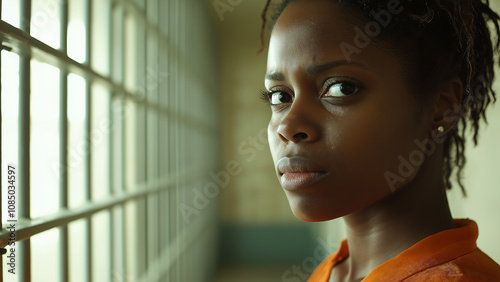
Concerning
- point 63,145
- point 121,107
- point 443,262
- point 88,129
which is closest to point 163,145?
point 121,107

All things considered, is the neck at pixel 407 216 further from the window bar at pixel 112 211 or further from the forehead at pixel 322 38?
the window bar at pixel 112 211

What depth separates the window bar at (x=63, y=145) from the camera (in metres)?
0.84

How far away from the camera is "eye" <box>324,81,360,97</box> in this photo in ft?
2.21

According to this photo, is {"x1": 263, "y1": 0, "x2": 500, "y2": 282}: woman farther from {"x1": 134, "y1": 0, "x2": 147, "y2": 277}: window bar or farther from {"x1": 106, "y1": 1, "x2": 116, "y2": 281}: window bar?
{"x1": 134, "y1": 0, "x2": 147, "y2": 277}: window bar

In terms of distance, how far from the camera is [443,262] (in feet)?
2.06

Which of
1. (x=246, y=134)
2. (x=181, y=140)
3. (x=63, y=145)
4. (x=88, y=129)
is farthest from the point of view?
(x=246, y=134)

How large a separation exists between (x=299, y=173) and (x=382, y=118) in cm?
16

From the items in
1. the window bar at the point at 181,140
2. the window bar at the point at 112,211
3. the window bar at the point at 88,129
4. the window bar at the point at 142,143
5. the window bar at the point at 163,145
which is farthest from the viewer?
the window bar at the point at 181,140

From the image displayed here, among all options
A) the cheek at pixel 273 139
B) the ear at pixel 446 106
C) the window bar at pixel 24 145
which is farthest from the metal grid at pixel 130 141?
the ear at pixel 446 106

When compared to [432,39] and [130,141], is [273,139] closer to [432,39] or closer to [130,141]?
[432,39]

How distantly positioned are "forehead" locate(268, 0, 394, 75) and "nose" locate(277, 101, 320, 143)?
82mm

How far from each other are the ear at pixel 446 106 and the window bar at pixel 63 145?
72cm

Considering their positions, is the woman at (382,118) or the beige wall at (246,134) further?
the beige wall at (246,134)

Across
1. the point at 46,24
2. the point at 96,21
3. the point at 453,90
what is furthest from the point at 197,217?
the point at 453,90
